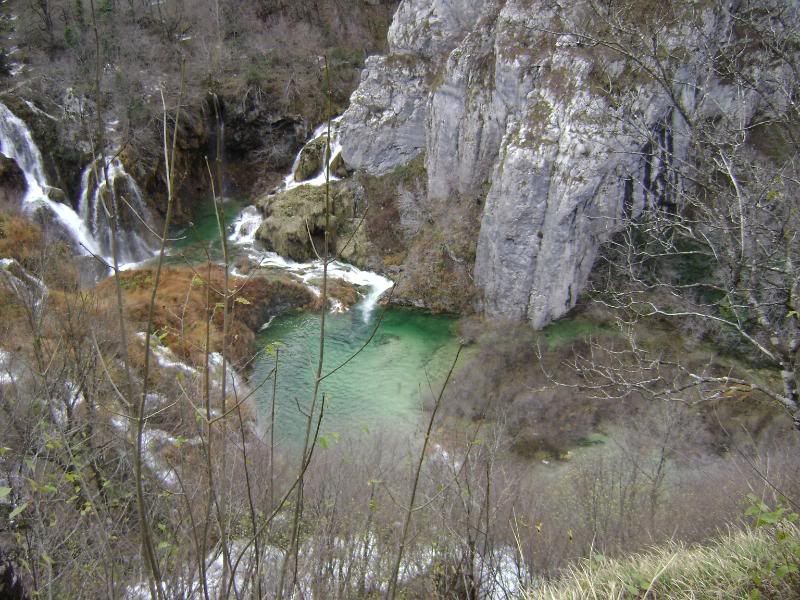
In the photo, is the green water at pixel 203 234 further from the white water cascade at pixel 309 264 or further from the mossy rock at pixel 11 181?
the mossy rock at pixel 11 181

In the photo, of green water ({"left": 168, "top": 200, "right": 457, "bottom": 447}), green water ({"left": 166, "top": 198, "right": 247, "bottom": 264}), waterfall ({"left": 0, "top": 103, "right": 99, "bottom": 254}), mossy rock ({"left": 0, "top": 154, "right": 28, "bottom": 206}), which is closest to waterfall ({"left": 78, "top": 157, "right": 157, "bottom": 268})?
waterfall ({"left": 0, "top": 103, "right": 99, "bottom": 254})

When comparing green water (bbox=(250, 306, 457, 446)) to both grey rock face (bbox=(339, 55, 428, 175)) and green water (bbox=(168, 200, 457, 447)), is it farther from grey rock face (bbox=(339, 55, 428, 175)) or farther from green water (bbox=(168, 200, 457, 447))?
grey rock face (bbox=(339, 55, 428, 175))

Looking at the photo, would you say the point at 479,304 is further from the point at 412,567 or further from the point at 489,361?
the point at 412,567

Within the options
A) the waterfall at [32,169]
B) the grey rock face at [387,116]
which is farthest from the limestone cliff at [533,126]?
the waterfall at [32,169]

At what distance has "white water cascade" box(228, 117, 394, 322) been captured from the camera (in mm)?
19594

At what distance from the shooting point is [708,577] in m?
3.02

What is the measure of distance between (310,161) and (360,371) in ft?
43.8

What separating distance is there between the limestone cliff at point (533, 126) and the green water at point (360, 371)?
3145 mm

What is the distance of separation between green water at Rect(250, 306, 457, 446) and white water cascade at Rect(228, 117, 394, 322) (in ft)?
4.30

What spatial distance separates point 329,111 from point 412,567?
17.6 feet

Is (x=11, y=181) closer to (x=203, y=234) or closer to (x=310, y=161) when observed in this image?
(x=203, y=234)

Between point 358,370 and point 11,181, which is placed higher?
point 11,181

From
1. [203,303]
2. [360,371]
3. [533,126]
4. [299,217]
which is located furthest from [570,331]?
[299,217]

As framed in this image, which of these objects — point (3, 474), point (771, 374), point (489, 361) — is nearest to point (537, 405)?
point (489, 361)
